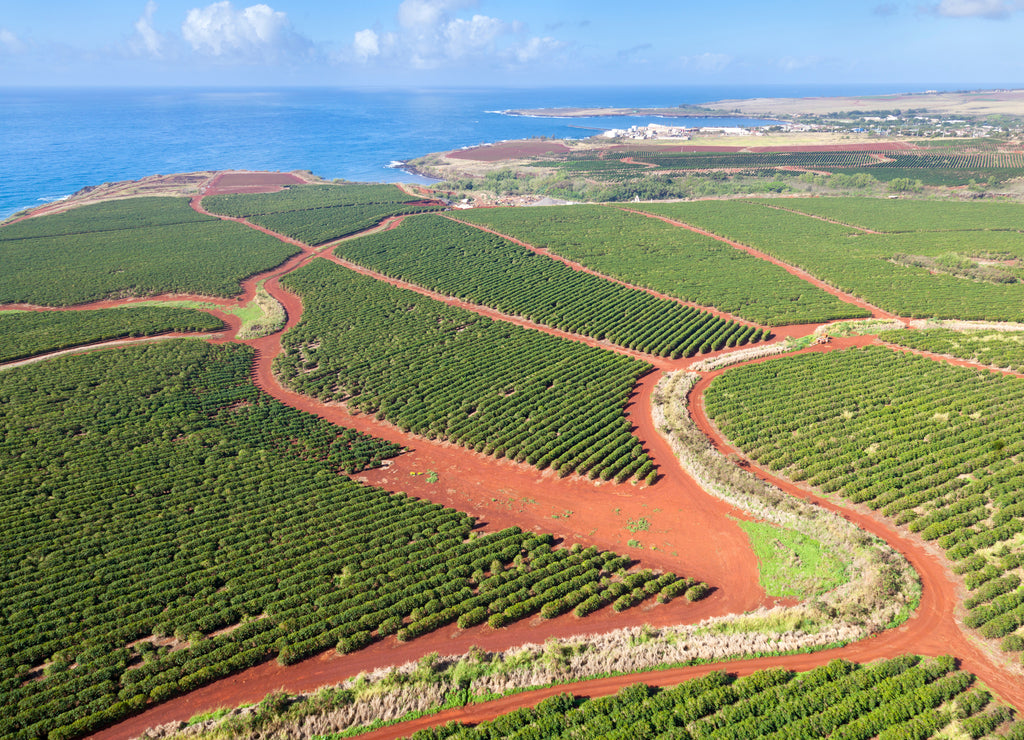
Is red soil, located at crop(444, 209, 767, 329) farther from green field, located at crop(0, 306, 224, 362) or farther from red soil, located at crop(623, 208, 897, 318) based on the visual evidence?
green field, located at crop(0, 306, 224, 362)

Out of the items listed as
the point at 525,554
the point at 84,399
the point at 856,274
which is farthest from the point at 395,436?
the point at 856,274

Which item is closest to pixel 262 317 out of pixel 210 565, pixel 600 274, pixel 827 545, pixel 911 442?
pixel 210 565

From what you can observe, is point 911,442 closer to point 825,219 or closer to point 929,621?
point 929,621

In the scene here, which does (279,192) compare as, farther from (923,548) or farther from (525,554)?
(923,548)

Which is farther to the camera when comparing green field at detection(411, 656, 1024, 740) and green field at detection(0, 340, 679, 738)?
green field at detection(0, 340, 679, 738)

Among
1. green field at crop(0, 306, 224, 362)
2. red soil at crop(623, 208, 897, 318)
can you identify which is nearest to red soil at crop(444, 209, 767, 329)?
red soil at crop(623, 208, 897, 318)

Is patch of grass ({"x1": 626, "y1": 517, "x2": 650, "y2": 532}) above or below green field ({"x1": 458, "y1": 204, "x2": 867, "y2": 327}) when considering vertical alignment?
below

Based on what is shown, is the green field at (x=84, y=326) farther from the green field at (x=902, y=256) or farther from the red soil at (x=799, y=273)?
the green field at (x=902, y=256)
